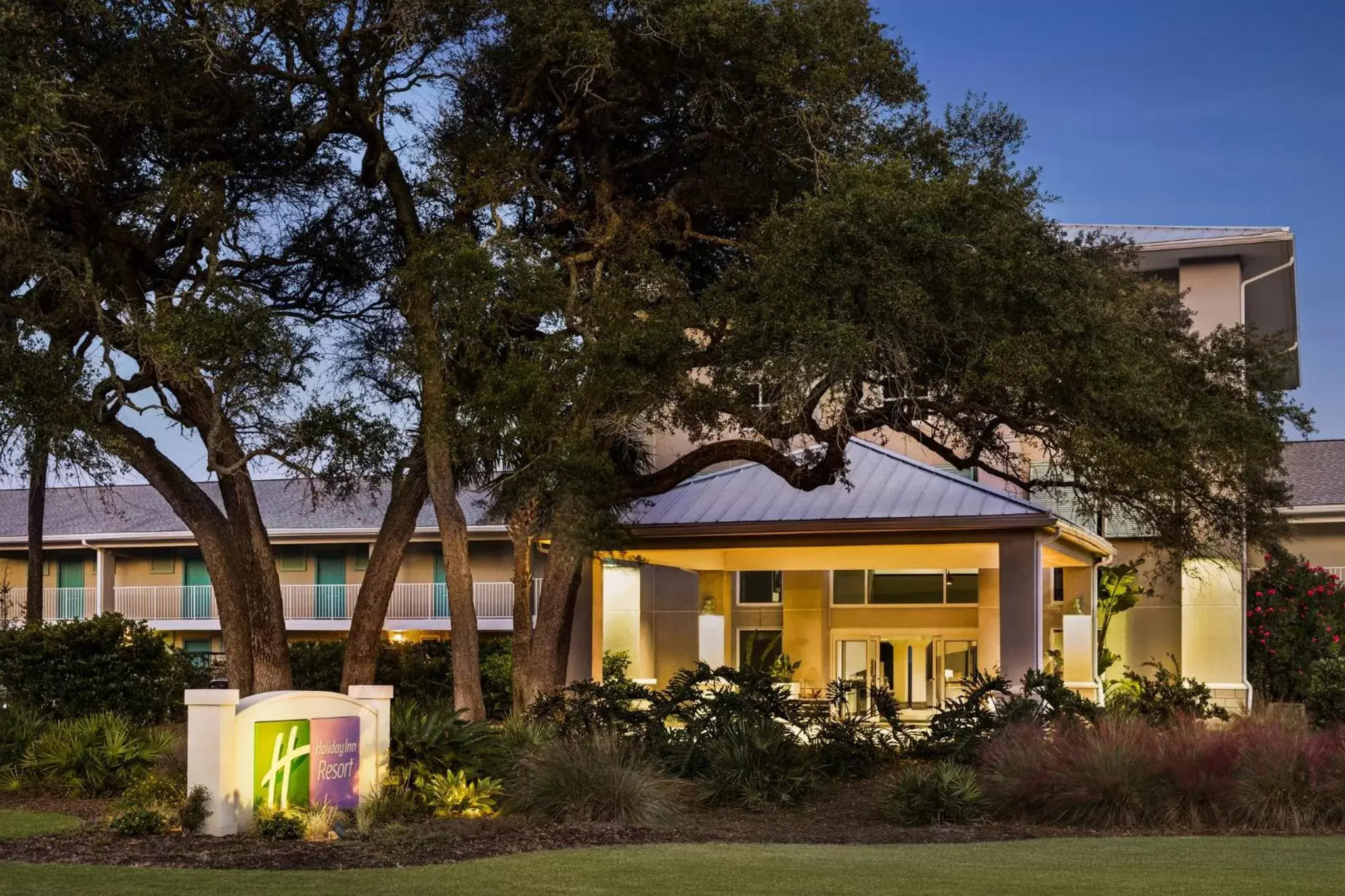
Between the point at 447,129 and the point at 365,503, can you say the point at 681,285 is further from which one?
the point at 365,503

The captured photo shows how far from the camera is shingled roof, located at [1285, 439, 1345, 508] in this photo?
3403cm

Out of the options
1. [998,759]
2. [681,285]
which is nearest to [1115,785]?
[998,759]

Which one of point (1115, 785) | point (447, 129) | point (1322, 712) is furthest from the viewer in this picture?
point (1322, 712)

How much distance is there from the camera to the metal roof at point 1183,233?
1169 inches

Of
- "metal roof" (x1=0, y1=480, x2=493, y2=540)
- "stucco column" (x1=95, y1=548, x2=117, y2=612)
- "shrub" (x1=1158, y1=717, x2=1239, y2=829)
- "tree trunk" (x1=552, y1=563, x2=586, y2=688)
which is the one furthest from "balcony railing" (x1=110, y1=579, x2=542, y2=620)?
"shrub" (x1=1158, y1=717, x2=1239, y2=829)

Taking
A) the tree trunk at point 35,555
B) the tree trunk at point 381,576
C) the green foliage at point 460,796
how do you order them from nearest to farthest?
the green foliage at point 460,796
the tree trunk at point 381,576
the tree trunk at point 35,555

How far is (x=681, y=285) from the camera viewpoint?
19.8m

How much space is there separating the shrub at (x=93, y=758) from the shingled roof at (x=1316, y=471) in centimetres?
2493

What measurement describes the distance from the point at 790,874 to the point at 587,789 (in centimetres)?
488

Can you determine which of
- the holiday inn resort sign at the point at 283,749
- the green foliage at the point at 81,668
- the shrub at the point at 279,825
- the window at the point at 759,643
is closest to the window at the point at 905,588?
the window at the point at 759,643

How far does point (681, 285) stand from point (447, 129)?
4.60 meters

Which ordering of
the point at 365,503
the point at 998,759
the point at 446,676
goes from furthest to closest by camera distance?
1. the point at 365,503
2. the point at 446,676
3. the point at 998,759

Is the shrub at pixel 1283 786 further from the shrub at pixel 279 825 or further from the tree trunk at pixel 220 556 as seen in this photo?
the tree trunk at pixel 220 556

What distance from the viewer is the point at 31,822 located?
1473 centimetres
